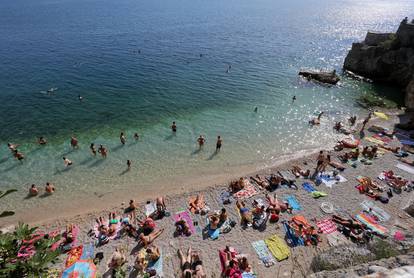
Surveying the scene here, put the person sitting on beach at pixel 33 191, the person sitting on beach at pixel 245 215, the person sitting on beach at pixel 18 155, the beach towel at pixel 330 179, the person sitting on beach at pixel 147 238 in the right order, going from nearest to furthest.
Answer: the person sitting on beach at pixel 147 238 < the person sitting on beach at pixel 245 215 < the person sitting on beach at pixel 33 191 < the beach towel at pixel 330 179 < the person sitting on beach at pixel 18 155

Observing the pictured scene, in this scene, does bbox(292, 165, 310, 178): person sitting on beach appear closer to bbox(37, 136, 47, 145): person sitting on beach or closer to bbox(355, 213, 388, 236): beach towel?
bbox(355, 213, 388, 236): beach towel

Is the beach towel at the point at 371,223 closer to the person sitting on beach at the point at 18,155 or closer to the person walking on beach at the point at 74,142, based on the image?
the person walking on beach at the point at 74,142

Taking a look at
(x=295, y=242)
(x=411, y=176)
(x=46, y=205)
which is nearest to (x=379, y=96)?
(x=411, y=176)

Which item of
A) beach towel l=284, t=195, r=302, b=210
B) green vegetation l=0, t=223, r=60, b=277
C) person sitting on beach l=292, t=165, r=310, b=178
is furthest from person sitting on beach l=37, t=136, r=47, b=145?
person sitting on beach l=292, t=165, r=310, b=178

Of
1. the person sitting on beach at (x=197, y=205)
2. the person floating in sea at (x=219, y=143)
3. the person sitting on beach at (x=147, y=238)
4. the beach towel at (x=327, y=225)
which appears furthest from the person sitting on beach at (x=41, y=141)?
the beach towel at (x=327, y=225)

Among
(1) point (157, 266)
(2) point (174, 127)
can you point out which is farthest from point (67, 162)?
(1) point (157, 266)

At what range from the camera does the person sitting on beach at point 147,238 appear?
46.8 ft

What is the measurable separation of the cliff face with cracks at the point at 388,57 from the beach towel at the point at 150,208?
122ft

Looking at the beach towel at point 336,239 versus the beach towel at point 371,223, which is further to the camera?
the beach towel at point 371,223

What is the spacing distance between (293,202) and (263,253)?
4884 mm

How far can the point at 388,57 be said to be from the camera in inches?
1542

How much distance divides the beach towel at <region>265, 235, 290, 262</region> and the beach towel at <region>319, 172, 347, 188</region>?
7.02m

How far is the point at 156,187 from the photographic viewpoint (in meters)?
19.7

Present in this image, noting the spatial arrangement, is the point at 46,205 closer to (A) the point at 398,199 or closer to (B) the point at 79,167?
(B) the point at 79,167
